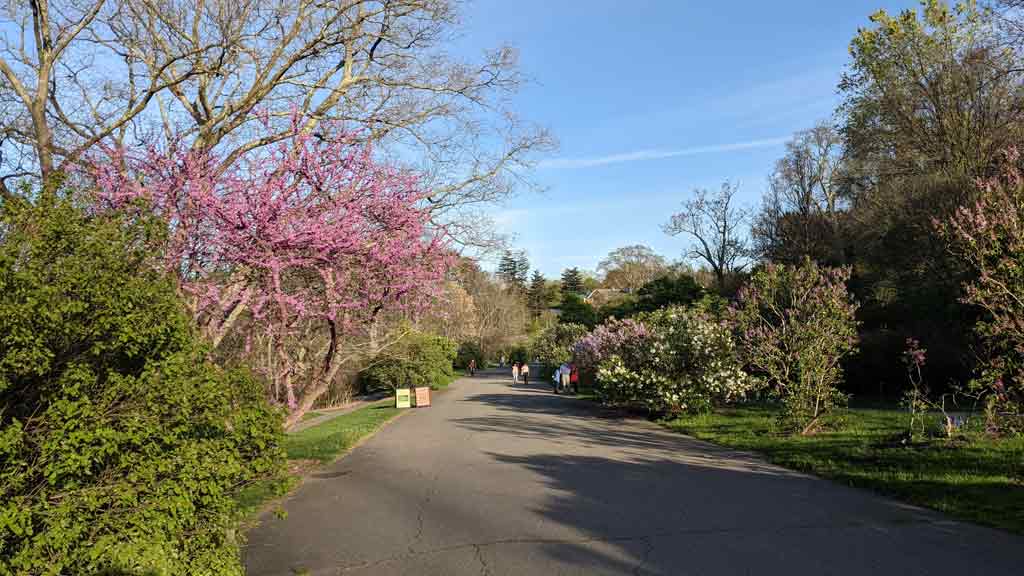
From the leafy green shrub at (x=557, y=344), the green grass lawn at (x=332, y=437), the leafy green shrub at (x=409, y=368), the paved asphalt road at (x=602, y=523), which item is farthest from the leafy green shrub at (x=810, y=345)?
the leafy green shrub at (x=557, y=344)

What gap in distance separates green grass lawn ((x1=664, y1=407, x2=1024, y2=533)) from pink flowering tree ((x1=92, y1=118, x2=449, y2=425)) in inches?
252

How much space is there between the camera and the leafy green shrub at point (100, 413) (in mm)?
3564

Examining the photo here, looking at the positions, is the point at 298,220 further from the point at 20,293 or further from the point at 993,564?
Answer: the point at 993,564

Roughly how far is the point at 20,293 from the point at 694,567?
204 inches

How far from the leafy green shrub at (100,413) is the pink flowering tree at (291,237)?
5.08 feet

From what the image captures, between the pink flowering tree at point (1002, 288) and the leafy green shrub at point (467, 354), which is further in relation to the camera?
the leafy green shrub at point (467, 354)

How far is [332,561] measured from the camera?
6109 millimetres

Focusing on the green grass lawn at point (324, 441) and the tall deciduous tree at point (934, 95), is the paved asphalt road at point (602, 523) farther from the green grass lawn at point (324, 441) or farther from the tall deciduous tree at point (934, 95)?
the tall deciduous tree at point (934, 95)

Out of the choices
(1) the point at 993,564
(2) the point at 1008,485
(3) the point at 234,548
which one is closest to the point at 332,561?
(3) the point at 234,548

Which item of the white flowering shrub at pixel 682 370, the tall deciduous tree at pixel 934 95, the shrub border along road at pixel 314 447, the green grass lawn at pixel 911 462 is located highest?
the tall deciduous tree at pixel 934 95

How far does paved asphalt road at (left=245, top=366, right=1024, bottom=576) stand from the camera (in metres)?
5.86

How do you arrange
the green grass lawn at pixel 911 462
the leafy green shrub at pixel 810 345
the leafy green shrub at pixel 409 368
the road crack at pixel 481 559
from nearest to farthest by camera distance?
the road crack at pixel 481 559, the green grass lawn at pixel 911 462, the leafy green shrub at pixel 810 345, the leafy green shrub at pixel 409 368

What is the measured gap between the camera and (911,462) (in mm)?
10000

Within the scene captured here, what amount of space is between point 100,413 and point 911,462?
10.4 meters
